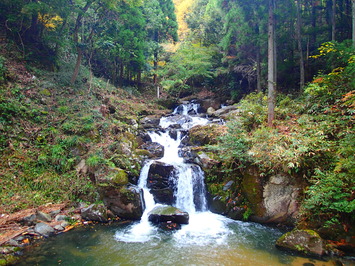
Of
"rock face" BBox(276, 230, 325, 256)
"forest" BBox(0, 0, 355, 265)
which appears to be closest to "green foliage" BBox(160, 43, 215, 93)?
"forest" BBox(0, 0, 355, 265)

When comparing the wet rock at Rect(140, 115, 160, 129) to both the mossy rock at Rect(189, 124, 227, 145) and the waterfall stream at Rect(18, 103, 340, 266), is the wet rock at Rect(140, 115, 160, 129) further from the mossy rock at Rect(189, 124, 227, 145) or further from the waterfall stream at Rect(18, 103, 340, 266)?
the waterfall stream at Rect(18, 103, 340, 266)

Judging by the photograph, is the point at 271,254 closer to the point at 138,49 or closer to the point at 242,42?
the point at 242,42

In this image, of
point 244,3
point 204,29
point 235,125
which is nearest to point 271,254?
point 235,125

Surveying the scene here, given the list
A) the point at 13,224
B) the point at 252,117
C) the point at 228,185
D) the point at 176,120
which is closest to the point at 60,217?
the point at 13,224

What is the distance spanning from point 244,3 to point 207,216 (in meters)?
13.2

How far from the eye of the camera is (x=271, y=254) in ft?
18.7

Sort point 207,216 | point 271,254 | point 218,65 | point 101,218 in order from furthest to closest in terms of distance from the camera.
→ point 218,65 < point 207,216 < point 101,218 < point 271,254

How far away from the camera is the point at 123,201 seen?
8.12 m

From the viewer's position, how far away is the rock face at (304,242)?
546 centimetres

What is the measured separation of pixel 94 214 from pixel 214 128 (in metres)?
7.22

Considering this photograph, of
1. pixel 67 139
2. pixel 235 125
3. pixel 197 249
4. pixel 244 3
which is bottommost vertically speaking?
pixel 197 249

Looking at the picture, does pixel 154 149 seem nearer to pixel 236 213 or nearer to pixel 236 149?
pixel 236 149

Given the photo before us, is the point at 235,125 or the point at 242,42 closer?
the point at 235,125

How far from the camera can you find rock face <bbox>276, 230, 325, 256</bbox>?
546 cm
